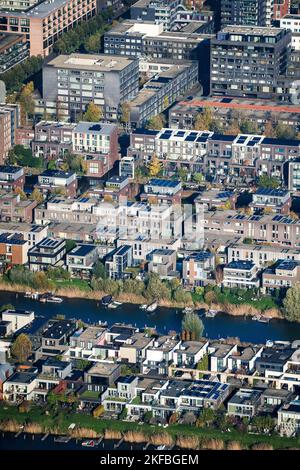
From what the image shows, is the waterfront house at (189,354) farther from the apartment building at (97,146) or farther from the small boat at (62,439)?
the apartment building at (97,146)

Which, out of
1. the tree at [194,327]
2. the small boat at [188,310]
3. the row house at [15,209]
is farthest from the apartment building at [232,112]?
the tree at [194,327]

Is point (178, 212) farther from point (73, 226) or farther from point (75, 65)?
point (75, 65)

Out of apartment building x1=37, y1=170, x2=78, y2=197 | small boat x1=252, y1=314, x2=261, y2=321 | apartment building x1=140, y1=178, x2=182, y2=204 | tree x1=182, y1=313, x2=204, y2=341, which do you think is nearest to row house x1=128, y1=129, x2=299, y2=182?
apartment building x1=140, y1=178, x2=182, y2=204

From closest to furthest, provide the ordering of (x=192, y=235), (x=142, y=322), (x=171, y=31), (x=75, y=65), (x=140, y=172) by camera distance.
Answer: (x=142, y=322) < (x=192, y=235) < (x=140, y=172) < (x=75, y=65) < (x=171, y=31)

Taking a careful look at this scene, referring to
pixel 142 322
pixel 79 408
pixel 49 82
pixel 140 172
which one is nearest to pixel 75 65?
pixel 49 82

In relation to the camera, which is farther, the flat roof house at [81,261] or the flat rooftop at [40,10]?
the flat rooftop at [40,10]
